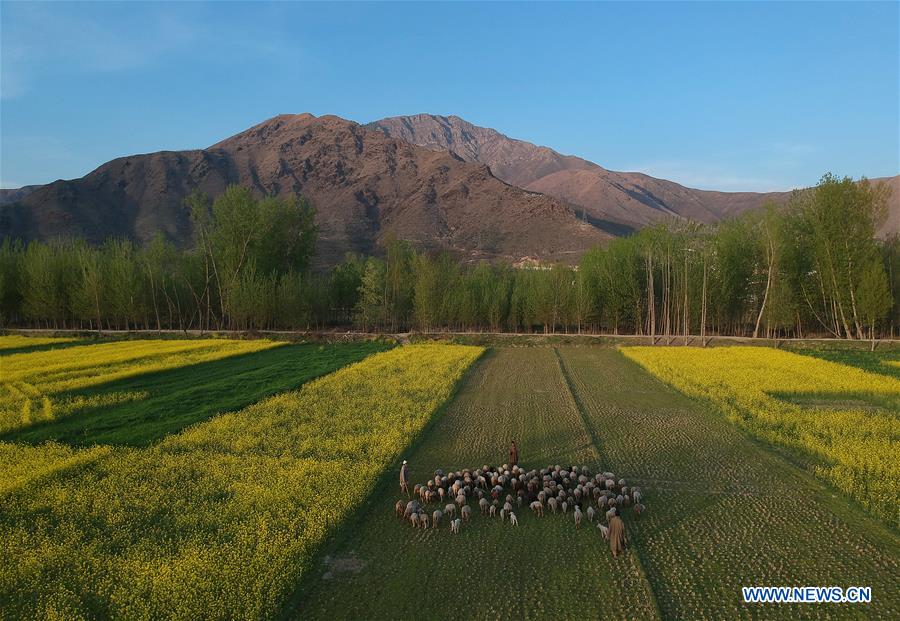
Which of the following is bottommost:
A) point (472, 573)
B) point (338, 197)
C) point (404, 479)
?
point (472, 573)

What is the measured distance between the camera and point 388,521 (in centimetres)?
959

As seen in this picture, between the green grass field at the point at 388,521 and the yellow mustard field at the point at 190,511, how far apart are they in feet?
0.14

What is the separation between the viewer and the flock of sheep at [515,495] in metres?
9.66

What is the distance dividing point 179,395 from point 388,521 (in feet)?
44.7

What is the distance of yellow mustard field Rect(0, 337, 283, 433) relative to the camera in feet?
56.1

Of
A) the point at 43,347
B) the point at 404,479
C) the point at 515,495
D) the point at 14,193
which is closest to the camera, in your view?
the point at 404,479

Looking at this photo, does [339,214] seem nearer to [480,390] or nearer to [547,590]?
[480,390]

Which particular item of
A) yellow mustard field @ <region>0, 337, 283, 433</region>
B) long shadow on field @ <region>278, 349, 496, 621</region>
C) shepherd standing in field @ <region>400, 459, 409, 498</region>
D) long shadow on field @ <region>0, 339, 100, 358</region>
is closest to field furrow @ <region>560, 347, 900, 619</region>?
shepherd standing in field @ <region>400, 459, 409, 498</region>

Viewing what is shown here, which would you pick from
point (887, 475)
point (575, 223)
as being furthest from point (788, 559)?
point (575, 223)

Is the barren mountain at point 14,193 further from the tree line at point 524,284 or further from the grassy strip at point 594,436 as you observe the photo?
the grassy strip at point 594,436

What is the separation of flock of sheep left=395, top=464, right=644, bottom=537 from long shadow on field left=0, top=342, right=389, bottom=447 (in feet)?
28.4

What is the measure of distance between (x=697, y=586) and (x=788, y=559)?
1973mm

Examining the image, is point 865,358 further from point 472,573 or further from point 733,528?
point 472,573

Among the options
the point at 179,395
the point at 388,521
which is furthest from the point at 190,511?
the point at 179,395
